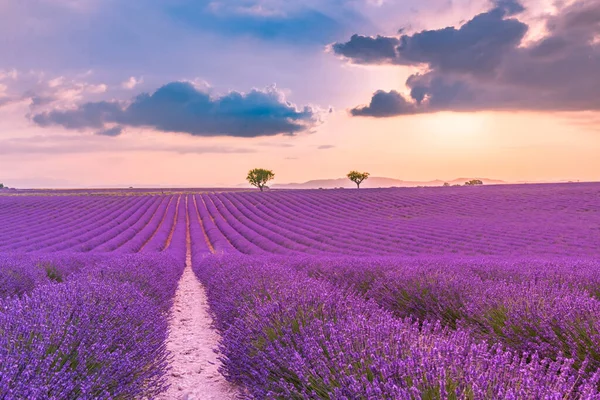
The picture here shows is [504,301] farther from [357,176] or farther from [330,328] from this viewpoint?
[357,176]

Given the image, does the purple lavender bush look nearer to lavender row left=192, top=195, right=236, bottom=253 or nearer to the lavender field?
the lavender field

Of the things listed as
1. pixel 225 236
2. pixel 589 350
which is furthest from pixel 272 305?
pixel 225 236

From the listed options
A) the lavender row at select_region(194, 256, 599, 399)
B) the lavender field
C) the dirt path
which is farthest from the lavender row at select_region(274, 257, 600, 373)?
the dirt path

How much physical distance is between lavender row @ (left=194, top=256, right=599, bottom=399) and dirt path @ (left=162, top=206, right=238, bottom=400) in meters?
0.40

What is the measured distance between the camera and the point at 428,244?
53.2ft

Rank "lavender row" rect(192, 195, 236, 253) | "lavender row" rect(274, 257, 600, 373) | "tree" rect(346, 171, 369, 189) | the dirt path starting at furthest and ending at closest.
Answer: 1. "tree" rect(346, 171, 369, 189)
2. "lavender row" rect(192, 195, 236, 253)
3. the dirt path
4. "lavender row" rect(274, 257, 600, 373)

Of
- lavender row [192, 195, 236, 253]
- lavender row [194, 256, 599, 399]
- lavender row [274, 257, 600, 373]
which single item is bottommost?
lavender row [192, 195, 236, 253]

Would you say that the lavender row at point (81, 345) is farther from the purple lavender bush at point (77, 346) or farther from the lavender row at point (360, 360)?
the lavender row at point (360, 360)

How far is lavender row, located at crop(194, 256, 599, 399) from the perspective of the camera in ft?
6.87

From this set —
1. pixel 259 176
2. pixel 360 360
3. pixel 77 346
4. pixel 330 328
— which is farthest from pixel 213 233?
pixel 259 176

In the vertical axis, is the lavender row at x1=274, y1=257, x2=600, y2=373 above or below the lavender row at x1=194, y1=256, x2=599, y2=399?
below

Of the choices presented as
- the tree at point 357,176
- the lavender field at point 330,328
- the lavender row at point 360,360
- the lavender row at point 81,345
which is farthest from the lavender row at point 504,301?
the tree at point 357,176

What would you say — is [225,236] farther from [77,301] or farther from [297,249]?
[77,301]

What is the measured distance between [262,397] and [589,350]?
2545 mm
